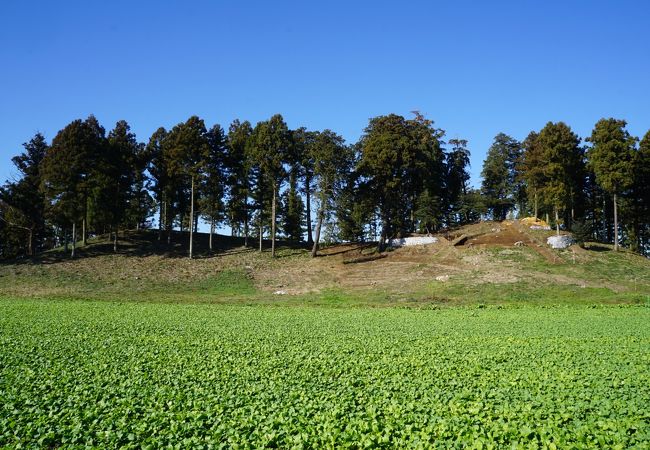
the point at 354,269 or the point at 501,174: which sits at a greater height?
the point at 501,174

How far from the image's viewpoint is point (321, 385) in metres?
11.2

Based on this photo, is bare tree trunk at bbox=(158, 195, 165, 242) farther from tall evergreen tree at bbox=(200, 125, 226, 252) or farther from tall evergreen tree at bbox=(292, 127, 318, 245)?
tall evergreen tree at bbox=(292, 127, 318, 245)

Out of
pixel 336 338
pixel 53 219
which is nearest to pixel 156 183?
pixel 53 219

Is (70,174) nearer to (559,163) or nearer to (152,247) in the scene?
(152,247)

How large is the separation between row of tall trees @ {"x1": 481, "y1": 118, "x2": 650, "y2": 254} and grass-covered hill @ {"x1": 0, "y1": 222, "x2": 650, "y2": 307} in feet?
16.9

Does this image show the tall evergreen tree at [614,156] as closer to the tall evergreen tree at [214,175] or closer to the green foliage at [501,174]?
the green foliage at [501,174]

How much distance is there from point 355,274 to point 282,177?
1389 centimetres

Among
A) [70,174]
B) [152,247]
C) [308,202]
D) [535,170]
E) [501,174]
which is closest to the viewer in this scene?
[70,174]

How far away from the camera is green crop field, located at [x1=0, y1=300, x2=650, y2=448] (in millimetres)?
7969

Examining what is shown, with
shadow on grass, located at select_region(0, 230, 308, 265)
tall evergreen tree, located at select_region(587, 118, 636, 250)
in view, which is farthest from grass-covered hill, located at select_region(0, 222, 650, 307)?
tall evergreen tree, located at select_region(587, 118, 636, 250)

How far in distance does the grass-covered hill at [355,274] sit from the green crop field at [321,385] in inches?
507

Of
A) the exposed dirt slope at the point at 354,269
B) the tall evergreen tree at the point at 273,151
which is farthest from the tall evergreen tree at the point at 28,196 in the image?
the tall evergreen tree at the point at 273,151

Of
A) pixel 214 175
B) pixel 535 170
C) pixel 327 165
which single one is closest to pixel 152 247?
pixel 214 175

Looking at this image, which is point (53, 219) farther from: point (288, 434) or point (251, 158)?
point (288, 434)
